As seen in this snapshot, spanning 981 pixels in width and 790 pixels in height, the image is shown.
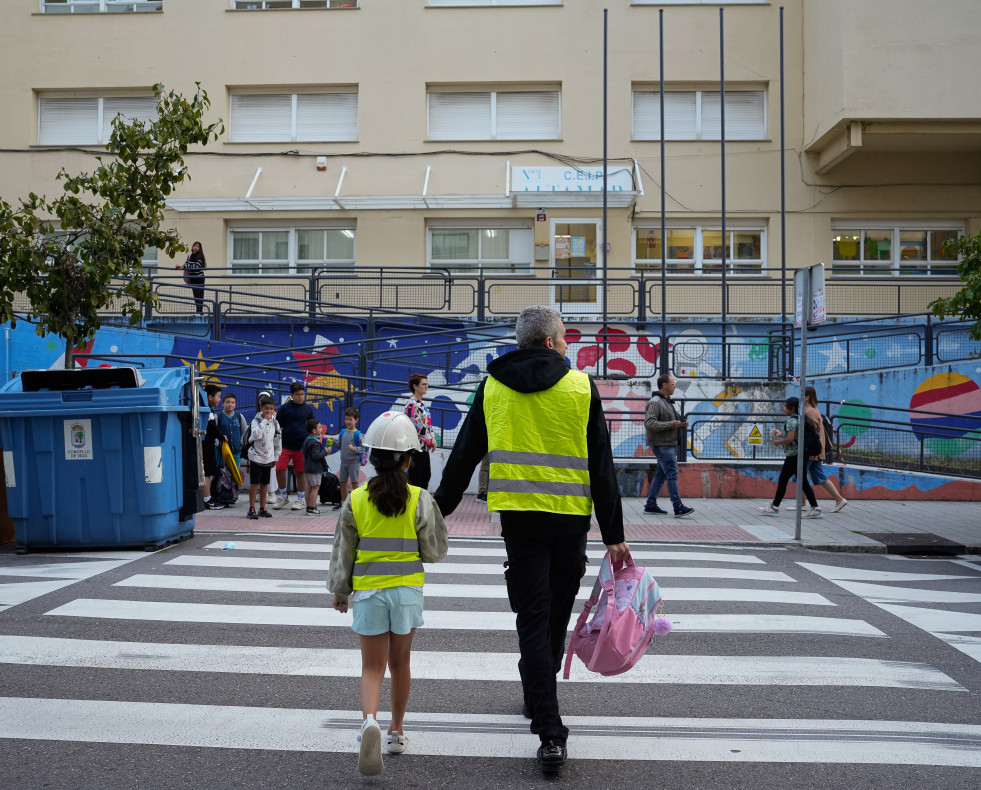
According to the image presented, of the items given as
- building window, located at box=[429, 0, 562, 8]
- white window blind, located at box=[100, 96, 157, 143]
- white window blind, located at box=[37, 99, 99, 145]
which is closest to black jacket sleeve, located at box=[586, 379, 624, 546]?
building window, located at box=[429, 0, 562, 8]

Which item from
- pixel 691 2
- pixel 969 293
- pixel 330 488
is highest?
pixel 691 2

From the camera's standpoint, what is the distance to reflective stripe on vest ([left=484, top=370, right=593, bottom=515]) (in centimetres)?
443

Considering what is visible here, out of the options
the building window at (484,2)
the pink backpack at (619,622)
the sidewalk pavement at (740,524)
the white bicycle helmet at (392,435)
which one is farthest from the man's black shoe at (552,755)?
the building window at (484,2)

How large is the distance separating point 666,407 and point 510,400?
374 inches

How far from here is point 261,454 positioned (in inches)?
506

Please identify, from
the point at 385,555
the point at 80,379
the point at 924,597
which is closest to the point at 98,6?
the point at 80,379

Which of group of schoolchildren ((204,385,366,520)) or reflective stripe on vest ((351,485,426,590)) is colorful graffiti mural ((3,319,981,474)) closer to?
group of schoolchildren ((204,385,366,520))

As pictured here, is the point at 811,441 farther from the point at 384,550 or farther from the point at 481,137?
the point at 481,137

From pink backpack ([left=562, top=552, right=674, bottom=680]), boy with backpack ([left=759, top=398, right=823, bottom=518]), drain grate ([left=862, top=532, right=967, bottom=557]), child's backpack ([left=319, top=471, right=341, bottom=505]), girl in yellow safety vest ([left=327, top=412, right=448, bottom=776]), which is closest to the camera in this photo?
girl in yellow safety vest ([left=327, top=412, right=448, bottom=776])

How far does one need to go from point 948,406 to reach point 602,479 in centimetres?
1500

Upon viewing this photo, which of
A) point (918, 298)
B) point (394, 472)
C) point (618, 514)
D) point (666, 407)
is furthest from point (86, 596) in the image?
point (918, 298)

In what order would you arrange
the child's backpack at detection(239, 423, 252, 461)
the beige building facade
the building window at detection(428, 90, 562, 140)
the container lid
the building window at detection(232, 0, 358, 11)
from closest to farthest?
the container lid
the child's backpack at detection(239, 423, 252, 461)
the beige building facade
the building window at detection(428, 90, 562, 140)
the building window at detection(232, 0, 358, 11)

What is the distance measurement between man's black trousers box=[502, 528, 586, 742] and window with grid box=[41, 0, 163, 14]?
76.8 feet

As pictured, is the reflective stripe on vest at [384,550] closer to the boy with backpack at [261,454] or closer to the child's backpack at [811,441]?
the boy with backpack at [261,454]
